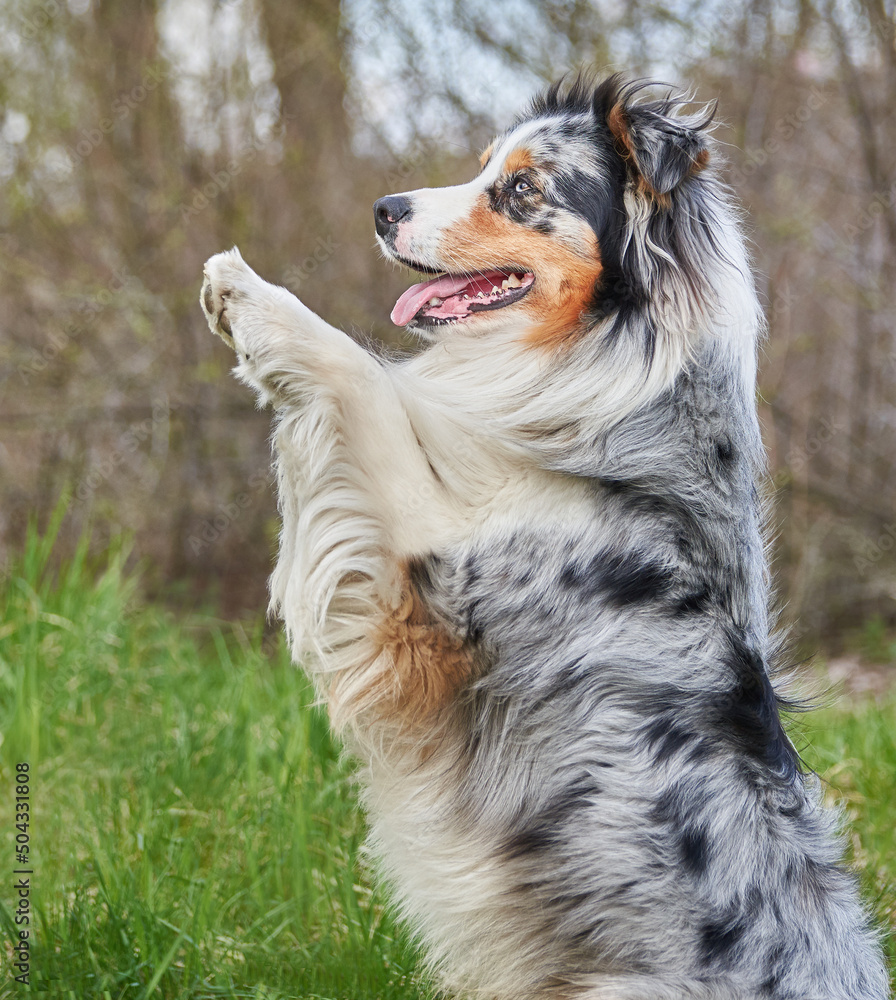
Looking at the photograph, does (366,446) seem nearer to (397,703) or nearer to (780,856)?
(397,703)

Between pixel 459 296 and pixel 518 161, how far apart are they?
49 centimetres

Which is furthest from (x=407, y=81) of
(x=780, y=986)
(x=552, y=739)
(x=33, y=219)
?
(x=780, y=986)

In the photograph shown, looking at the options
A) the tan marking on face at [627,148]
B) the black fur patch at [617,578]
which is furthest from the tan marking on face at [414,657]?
the tan marking on face at [627,148]

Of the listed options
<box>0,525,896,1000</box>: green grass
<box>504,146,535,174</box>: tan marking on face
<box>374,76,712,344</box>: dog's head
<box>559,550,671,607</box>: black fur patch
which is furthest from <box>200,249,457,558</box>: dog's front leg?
<box>0,525,896,1000</box>: green grass

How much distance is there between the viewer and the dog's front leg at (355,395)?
9.05ft

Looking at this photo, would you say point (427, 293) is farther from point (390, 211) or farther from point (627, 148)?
point (627, 148)

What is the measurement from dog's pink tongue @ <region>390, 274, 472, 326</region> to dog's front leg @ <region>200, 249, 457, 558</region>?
1.54 ft

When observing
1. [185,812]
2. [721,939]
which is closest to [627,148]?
[721,939]

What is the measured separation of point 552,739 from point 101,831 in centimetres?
181

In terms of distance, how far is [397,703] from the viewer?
9.05 feet

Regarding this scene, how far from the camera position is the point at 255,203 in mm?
8188

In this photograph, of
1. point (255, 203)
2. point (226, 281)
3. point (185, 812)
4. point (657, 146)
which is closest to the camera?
point (226, 281)

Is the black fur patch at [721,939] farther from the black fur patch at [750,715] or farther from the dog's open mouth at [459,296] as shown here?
the dog's open mouth at [459,296]

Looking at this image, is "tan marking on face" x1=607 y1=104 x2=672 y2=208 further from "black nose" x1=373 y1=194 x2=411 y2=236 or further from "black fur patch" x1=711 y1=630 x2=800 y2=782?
"black fur patch" x1=711 y1=630 x2=800 y2=782
